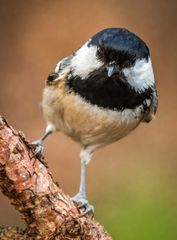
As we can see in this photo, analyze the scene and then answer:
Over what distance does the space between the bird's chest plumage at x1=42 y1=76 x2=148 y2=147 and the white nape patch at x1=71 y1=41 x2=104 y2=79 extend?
0.13 m

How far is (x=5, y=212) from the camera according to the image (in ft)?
19.6

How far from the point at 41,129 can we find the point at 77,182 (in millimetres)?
718

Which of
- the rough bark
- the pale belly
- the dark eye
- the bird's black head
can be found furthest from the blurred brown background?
the rough bark

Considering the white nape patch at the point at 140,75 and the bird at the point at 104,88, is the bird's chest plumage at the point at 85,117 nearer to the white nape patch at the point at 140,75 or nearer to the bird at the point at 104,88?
the bird at the point at 104,88

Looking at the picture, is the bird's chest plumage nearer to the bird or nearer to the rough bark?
the bird

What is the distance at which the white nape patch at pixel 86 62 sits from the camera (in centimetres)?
390

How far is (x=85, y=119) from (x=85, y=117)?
0.02 m

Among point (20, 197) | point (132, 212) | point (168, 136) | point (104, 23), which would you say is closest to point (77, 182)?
point (132, 212)

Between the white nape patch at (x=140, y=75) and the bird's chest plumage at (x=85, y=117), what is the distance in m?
0.16

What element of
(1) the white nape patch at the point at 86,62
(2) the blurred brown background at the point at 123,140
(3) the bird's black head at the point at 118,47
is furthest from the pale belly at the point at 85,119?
(2) the blurred brown background at the point at 123,140

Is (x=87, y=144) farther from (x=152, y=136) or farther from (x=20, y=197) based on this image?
(x=152, y=136)

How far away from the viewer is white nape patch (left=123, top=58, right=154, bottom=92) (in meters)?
3.90

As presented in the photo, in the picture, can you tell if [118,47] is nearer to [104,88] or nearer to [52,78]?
[104,88]

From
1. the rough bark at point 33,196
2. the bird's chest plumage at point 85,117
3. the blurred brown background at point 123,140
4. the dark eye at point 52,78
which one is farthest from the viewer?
the blurred brown background at point 123,140
